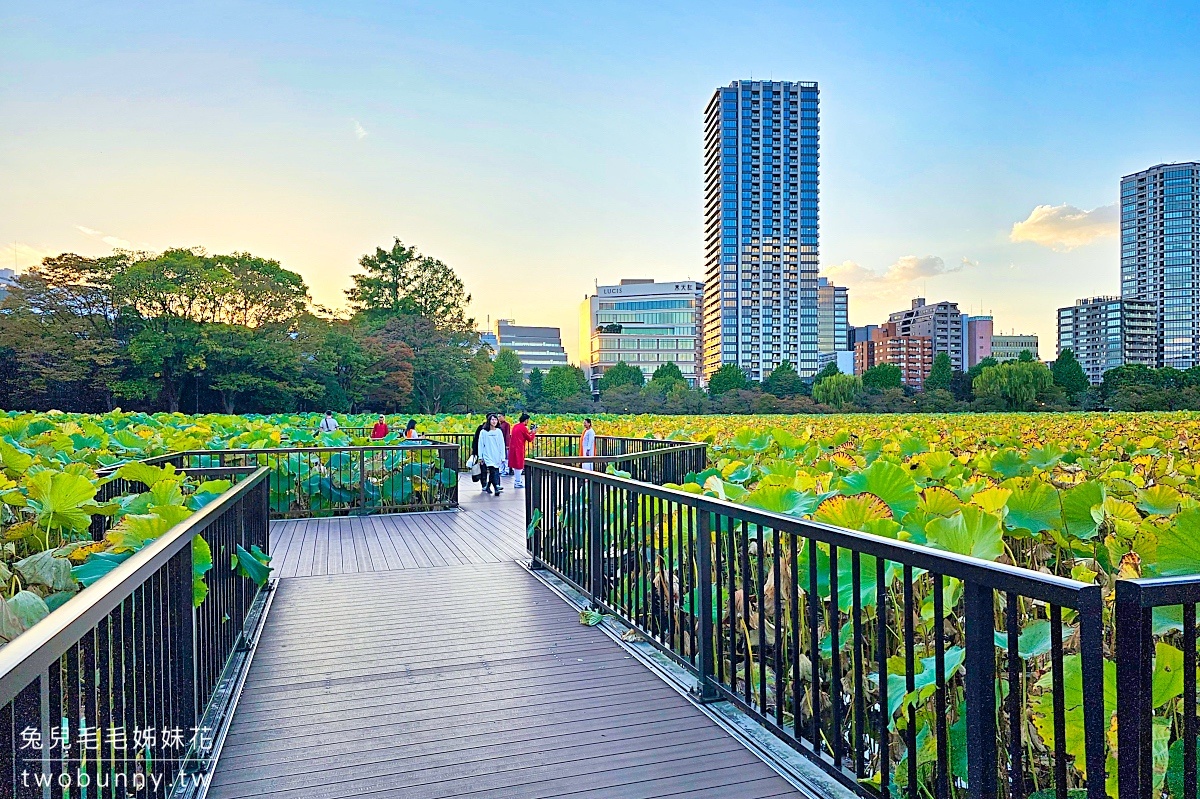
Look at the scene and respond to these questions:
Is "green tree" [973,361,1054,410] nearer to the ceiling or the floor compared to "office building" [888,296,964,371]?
nearer to the floor

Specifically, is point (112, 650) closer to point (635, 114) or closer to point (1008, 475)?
point (1008, 475)

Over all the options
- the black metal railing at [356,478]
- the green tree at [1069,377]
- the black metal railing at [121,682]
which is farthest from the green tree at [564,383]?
the black metal railing at [121,682]

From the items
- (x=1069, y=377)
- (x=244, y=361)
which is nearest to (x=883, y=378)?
(x=1069, y=377)

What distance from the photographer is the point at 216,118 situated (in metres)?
15.5

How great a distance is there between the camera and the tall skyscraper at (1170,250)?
101m

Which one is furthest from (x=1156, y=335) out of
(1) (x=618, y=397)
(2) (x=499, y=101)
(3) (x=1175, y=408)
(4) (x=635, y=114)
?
(2) (x=499, y=101)

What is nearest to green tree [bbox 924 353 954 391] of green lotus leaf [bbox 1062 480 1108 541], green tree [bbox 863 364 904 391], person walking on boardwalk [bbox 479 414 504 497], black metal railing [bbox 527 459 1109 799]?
green tree [bbox 863 364 904 391]

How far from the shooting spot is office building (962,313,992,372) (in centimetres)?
13050

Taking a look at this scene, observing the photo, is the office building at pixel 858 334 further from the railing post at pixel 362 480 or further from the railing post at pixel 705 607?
the railing post at pixel 705 607

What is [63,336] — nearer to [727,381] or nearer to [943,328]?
[727,381]

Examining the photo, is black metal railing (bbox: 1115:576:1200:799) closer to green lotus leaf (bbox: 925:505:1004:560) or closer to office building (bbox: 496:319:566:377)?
green lotus leaf (bbox: 925:505:1004:560)

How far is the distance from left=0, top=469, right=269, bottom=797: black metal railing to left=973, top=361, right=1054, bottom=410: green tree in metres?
54.8

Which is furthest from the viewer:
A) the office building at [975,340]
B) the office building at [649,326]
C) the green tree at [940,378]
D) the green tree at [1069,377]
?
the office building at [975,340]

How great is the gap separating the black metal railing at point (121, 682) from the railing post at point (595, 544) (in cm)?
203
